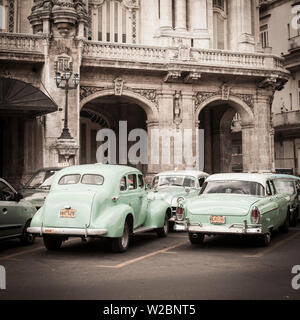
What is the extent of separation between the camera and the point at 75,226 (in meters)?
9.20

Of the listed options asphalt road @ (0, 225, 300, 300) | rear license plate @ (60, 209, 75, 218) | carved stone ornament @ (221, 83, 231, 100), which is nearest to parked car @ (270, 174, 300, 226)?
asphalt road @ (0, 225, 300, 300)

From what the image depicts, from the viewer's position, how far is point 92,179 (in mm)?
10055

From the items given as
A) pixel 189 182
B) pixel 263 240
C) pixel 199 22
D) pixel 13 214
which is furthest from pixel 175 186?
pixel 199 22

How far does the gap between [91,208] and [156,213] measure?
266 centimetres

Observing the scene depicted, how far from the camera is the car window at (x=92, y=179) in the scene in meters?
9.99

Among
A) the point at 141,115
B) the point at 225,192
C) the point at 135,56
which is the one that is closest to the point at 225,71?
the point at 135,56

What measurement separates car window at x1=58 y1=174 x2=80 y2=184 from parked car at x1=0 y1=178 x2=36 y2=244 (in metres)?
1.13

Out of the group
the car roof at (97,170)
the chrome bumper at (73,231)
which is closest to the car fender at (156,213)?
the car roof at (97,170)

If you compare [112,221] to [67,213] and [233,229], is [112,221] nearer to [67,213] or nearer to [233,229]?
[67,213]

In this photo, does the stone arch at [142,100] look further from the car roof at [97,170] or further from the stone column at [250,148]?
the car roof at [97,170]

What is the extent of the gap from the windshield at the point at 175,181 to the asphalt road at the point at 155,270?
11.2ft

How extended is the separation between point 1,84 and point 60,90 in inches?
114

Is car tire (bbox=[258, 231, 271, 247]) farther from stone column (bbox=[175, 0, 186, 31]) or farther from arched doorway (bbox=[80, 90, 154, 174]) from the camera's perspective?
stone column (bbox=[175, 0, 186, 31])
